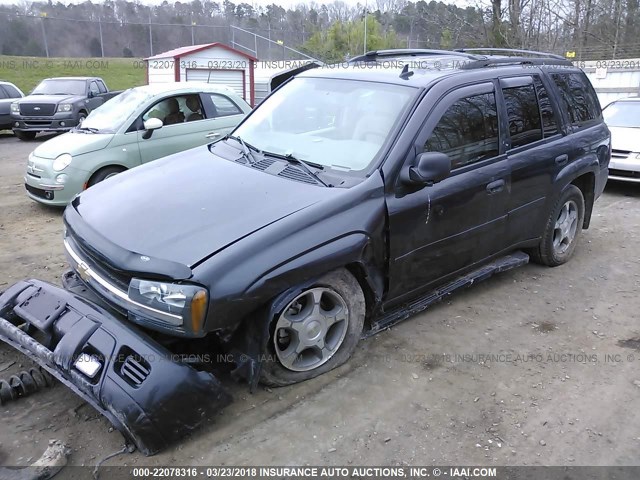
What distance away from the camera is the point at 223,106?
8367 millimetres

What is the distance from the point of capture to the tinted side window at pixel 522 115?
4.36 meters

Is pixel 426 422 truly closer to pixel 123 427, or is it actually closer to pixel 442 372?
pixel 442 372

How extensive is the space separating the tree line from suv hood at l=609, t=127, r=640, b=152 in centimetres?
1426

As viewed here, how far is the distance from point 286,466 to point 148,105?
6.14 meters

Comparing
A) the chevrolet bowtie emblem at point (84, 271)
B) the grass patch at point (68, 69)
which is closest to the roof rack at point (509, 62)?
the chevrolet bowtie emblem at point (84, 271)

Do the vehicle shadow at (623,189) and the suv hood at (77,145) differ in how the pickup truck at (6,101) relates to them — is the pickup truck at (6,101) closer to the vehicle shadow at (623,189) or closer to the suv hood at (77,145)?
the suv hood at (77,145)

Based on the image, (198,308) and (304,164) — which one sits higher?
(304,164)

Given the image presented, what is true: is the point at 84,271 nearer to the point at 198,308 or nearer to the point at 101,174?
the point at 198,308

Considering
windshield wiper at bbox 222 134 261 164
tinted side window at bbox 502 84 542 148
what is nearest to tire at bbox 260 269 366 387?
windshield wiper at bbox 222 134 261 164

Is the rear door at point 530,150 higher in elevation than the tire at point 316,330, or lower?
higher

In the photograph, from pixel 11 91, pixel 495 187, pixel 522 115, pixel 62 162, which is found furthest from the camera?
pixel 11 91

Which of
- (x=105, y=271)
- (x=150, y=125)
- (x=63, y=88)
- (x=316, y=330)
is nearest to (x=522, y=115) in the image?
(x=316, y=330)

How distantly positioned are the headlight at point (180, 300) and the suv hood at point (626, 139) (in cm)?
830

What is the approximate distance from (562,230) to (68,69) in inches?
1138
